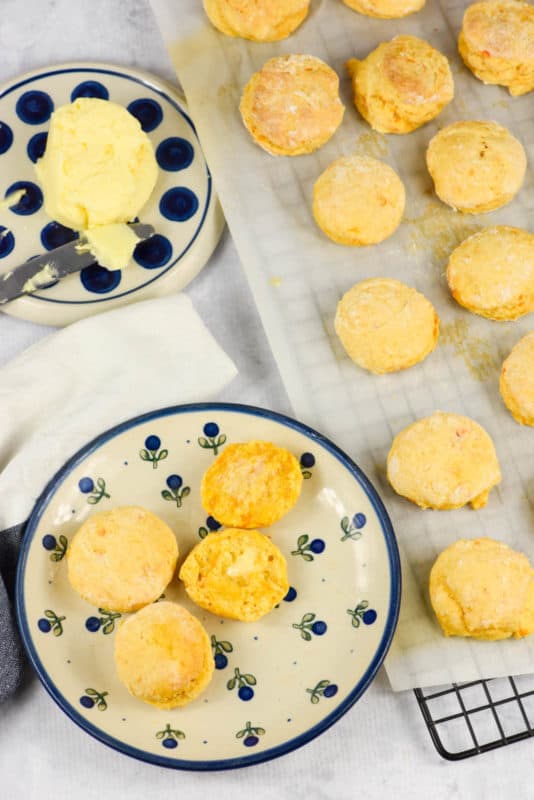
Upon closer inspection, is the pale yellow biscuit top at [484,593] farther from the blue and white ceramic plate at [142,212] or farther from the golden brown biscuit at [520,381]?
the blue and white ceramic plate at [142,212]

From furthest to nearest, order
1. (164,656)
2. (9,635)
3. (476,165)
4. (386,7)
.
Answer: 1. (386,7)
2. (476,165)
3. (9,635)
4. (164,656)

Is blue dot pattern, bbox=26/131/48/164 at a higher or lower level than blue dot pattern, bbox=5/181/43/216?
higher

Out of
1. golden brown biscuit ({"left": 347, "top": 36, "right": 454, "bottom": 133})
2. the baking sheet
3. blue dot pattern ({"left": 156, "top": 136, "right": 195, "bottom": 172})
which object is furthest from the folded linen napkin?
golden brown biscuit ({"left": 347, "top": 36, "right": 454, "bottom": 133})

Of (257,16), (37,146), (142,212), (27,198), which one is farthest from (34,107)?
(257,16)

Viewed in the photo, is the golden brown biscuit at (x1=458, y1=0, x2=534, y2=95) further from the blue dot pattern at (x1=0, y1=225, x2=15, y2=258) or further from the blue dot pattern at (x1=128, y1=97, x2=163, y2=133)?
the blue dot pattern at (x1=0, y1=225, x2=15, y2=258)

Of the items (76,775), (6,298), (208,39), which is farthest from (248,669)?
(208,39)

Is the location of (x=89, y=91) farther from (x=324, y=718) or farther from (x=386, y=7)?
(x=324, y=718)
